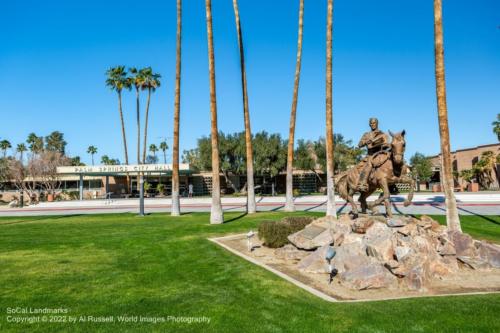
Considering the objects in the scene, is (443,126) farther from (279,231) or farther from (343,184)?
(279,231)

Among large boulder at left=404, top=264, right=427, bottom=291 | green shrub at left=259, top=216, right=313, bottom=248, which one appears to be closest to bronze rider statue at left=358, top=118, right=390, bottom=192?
green shrub at left=259, top=216, right=313, bottom=248

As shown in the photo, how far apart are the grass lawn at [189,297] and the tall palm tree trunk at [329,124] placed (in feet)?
23.0

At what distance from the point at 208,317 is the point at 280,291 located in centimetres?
199

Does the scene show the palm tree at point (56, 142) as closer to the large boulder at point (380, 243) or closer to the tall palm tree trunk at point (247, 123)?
the tall palm tree trunk at point (247, 123)

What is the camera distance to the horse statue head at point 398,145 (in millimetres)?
10016

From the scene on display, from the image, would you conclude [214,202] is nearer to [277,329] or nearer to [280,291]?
[280,291]

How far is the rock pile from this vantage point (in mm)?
7824

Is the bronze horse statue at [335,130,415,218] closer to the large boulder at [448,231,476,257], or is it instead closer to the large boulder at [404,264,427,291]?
the large boulder at [448,231,476,257]

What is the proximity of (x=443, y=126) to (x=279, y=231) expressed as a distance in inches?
272

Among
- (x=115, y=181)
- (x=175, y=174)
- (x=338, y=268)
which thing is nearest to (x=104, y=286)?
(x=338, y=268)

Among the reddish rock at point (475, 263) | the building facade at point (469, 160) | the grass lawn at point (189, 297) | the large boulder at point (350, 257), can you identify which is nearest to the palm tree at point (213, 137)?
the grass lawn at point (189, 297)

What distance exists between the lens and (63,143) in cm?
9419

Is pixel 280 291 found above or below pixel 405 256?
below

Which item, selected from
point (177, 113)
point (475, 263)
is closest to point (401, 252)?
point (475, 263)
